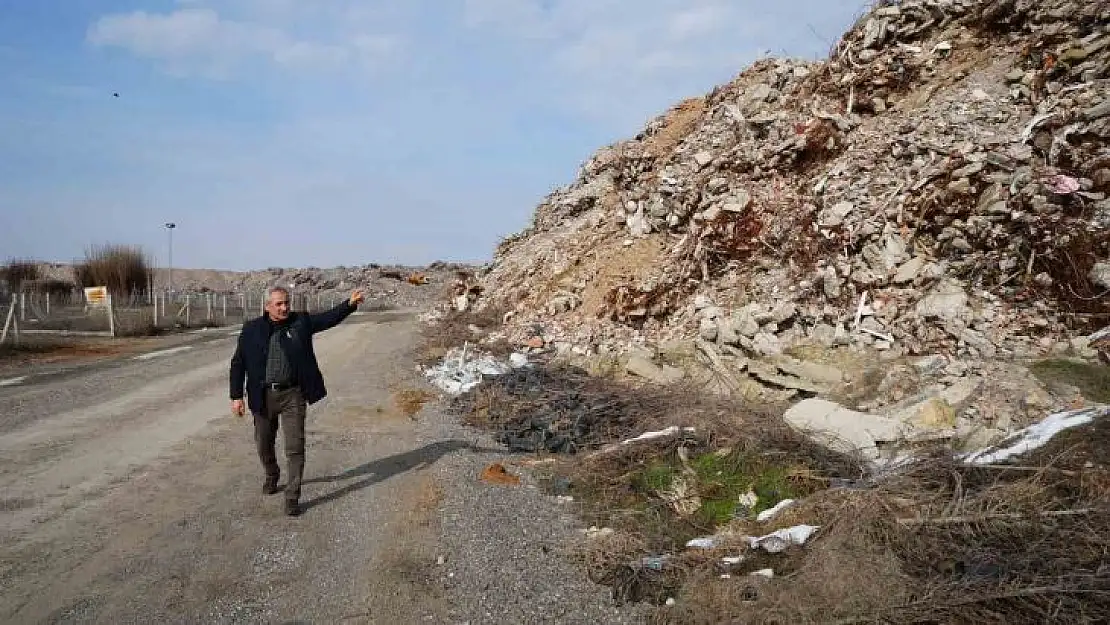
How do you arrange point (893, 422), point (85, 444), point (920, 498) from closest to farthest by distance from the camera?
point (920, 498) < point (893, 422) < point (85, 444)

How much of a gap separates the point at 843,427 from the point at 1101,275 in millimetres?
3822

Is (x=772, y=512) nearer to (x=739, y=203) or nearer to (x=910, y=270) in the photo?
(x=910, y=270)

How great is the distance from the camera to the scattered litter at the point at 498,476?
6189 mm

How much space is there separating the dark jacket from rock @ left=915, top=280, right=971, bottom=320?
23.4 ft

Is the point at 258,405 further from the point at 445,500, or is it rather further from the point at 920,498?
the point at 920,498

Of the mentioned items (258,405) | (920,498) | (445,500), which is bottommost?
(445,500)

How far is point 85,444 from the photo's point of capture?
7277 millimetres

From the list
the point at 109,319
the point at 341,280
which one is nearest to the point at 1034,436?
the point at 109,319

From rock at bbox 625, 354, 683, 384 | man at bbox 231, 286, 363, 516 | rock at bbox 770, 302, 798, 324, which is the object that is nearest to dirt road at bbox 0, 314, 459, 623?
man at bbox 231, 286, 363, 516

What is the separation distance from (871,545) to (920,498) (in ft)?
2.25

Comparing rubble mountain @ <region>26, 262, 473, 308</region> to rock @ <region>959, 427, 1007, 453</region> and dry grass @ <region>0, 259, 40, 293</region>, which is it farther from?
rock @ <region>959, 427, 1007, 453</region>

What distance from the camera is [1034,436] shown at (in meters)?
4.98

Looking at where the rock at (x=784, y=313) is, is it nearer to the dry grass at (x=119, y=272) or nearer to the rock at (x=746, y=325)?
the rock at (x=746, y=325)

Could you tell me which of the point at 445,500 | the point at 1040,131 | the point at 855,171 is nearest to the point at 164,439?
the point at 445,500
